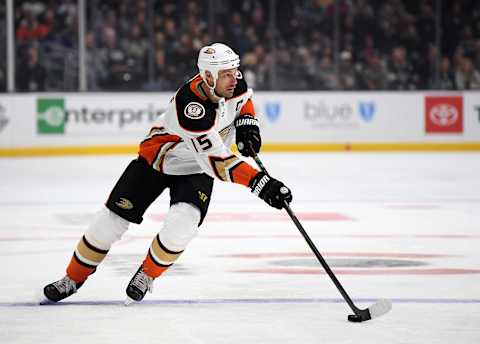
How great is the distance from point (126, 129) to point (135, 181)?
9.38 metres

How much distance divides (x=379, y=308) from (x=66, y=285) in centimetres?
131

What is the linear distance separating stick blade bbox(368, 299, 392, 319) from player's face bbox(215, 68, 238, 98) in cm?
100

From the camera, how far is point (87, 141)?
1405 centimetres

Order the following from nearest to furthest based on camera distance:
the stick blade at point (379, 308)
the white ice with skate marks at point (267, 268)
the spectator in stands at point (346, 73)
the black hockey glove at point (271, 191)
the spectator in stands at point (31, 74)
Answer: the white ice with skate marks at point (267, 268) → the stick blade at point (379, 308) → the black hockey glove at point (271, 191) → the spectator in stands at point (31, 74) → the spectator in stands at point (346, 73)

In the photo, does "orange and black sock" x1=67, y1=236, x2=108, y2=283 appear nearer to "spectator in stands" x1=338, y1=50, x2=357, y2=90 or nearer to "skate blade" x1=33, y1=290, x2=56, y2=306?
"skate blade" x1=33, y1=290, x2=56, y2=306

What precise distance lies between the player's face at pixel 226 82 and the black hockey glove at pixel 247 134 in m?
0.34

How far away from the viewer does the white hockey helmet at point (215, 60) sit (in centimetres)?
453

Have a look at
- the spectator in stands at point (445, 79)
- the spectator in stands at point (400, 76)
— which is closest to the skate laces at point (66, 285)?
the spectator in stands at point (400, 76)

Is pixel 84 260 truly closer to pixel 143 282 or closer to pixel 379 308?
pixel 143 282

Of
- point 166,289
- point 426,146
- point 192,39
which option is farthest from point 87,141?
point 166,289

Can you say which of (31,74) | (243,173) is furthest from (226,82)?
(31,74)

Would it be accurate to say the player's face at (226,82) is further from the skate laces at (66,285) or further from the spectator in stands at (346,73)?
the spectator in stands at (346,73)

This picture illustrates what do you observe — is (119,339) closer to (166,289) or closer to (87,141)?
(166,289)

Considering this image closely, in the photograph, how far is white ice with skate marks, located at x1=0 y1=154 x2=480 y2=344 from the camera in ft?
13.6
